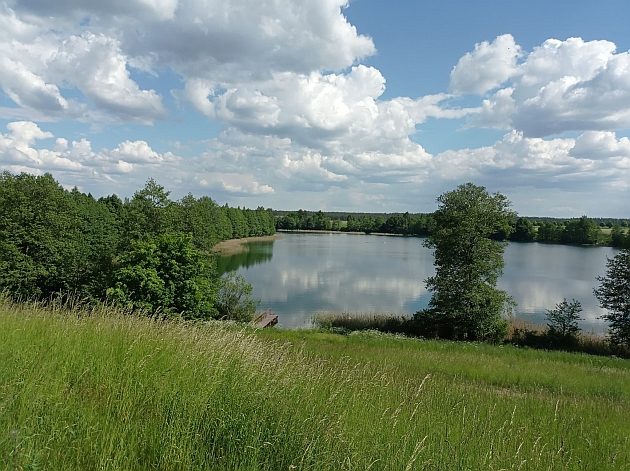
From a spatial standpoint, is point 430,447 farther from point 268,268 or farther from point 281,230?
point 281,230

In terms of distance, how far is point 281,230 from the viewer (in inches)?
7446

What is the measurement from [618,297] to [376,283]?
960 inches

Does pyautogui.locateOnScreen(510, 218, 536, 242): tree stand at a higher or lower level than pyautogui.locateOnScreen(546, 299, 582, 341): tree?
higher

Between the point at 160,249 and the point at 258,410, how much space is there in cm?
1764

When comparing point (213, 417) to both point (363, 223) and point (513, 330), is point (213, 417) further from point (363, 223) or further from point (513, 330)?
point (363, 223)

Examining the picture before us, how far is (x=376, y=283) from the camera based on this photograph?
47.6 m

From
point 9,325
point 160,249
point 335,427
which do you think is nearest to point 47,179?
point 160,249

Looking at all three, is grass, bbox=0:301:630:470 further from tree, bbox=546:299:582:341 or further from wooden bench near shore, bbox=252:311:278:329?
wooden bench near shore, bbox=252:311:278:329

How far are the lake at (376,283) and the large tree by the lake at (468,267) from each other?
6.50 m

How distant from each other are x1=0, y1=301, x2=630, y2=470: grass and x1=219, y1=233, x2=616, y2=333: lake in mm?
24729

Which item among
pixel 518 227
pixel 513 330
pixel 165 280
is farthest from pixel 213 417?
pixel 518 227

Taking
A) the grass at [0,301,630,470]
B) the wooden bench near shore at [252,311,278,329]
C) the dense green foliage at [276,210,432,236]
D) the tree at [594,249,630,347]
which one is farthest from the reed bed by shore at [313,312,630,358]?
the dense green foliage at [276,210,432,236]

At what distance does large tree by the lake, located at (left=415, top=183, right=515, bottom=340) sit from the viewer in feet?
86.0

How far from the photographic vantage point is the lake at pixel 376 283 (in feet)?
115
